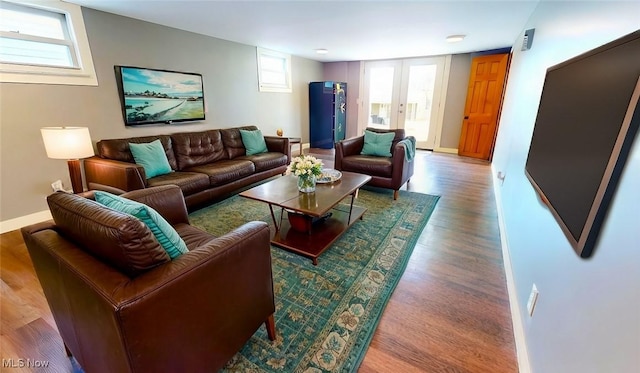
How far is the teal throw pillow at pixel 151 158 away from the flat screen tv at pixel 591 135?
3.40 meters

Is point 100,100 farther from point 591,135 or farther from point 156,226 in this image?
point 591,135

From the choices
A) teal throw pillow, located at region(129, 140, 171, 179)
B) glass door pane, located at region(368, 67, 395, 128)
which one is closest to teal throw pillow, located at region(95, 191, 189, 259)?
teal throw pillow, located at region(129, 140, 171, 179)

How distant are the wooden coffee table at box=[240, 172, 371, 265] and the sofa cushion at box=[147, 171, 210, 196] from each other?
2.87 ft

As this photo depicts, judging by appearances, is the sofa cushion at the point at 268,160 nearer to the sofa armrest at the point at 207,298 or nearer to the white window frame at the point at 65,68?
the white window frame at the point at 65,68

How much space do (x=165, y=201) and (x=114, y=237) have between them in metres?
1.02

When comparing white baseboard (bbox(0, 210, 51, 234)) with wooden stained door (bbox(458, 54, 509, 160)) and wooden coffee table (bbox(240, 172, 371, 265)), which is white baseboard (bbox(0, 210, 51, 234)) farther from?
wooden stained door (bbox(458, 54, 509, 160))

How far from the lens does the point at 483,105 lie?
5547mm

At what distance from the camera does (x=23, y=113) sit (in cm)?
253

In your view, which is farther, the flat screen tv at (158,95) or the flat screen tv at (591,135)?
the flat screen tv at (158,95)

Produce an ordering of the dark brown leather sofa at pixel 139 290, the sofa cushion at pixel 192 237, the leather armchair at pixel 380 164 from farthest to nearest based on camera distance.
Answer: the leather armchair at pixel 380 164, the sofa cushion at pixel 192 237, the dark brown leather sofa at pixel 139 290

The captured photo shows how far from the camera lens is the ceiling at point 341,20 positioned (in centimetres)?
276

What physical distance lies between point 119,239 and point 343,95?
6.66 m

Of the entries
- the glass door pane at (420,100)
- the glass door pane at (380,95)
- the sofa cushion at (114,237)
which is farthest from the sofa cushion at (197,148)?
the glass door pane at (420,100)

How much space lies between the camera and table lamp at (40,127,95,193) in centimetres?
225
